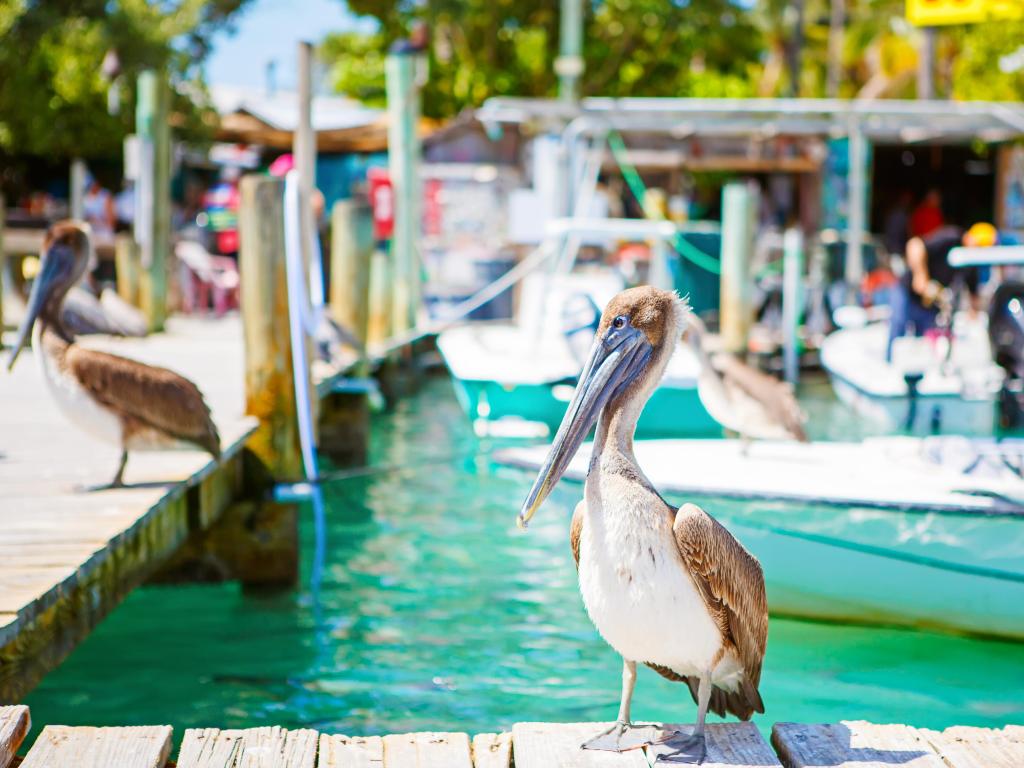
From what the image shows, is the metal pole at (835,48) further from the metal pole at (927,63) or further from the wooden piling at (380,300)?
the wooden piling at (380,300)

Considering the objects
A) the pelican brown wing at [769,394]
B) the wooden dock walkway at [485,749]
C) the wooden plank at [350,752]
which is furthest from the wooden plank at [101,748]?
the pelican brown wing at [769,394]

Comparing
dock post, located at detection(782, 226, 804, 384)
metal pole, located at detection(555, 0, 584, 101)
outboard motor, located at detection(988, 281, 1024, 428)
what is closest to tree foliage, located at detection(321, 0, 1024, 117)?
metal pole, located at detection(555, 0, 584, 101)

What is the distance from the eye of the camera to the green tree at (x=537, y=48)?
29344 millimetres

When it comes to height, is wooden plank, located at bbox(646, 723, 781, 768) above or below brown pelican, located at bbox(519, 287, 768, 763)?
below

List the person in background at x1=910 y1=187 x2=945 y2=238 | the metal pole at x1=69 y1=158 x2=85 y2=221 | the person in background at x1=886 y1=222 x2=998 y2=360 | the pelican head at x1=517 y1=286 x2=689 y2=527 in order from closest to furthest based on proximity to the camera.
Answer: the pelican head at x1=517 y1=286 x2=689 y2=527 < the person in background at x1=886 y1=222 x2=998 y2=360 < the metal pole at x1=69 y1=158 x2=85 y2=221 < the person in background at x1=910 y1=187 x2=945 y2=238

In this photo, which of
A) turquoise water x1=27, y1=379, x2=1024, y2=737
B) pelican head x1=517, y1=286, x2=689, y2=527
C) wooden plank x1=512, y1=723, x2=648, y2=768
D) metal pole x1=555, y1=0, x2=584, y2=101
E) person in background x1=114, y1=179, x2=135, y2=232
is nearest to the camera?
wooden plank x1=512, y1=723, x2=648, y2=768

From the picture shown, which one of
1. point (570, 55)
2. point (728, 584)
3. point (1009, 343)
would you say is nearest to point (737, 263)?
point (1009, 343)

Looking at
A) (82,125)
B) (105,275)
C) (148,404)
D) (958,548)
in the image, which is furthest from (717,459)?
(82,125)

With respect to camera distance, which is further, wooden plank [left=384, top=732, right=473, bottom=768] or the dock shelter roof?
the dock shelter roof

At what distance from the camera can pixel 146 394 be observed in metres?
5.68

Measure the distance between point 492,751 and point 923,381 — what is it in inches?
327

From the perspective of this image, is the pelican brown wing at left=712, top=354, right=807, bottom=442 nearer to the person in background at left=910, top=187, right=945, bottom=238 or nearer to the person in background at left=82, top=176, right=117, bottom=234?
the person in background at left=82, top=176, right=117, bottom=234

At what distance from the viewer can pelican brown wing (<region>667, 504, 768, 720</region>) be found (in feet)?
10.6

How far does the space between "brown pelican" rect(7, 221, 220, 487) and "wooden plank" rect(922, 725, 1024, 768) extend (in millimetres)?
3516
